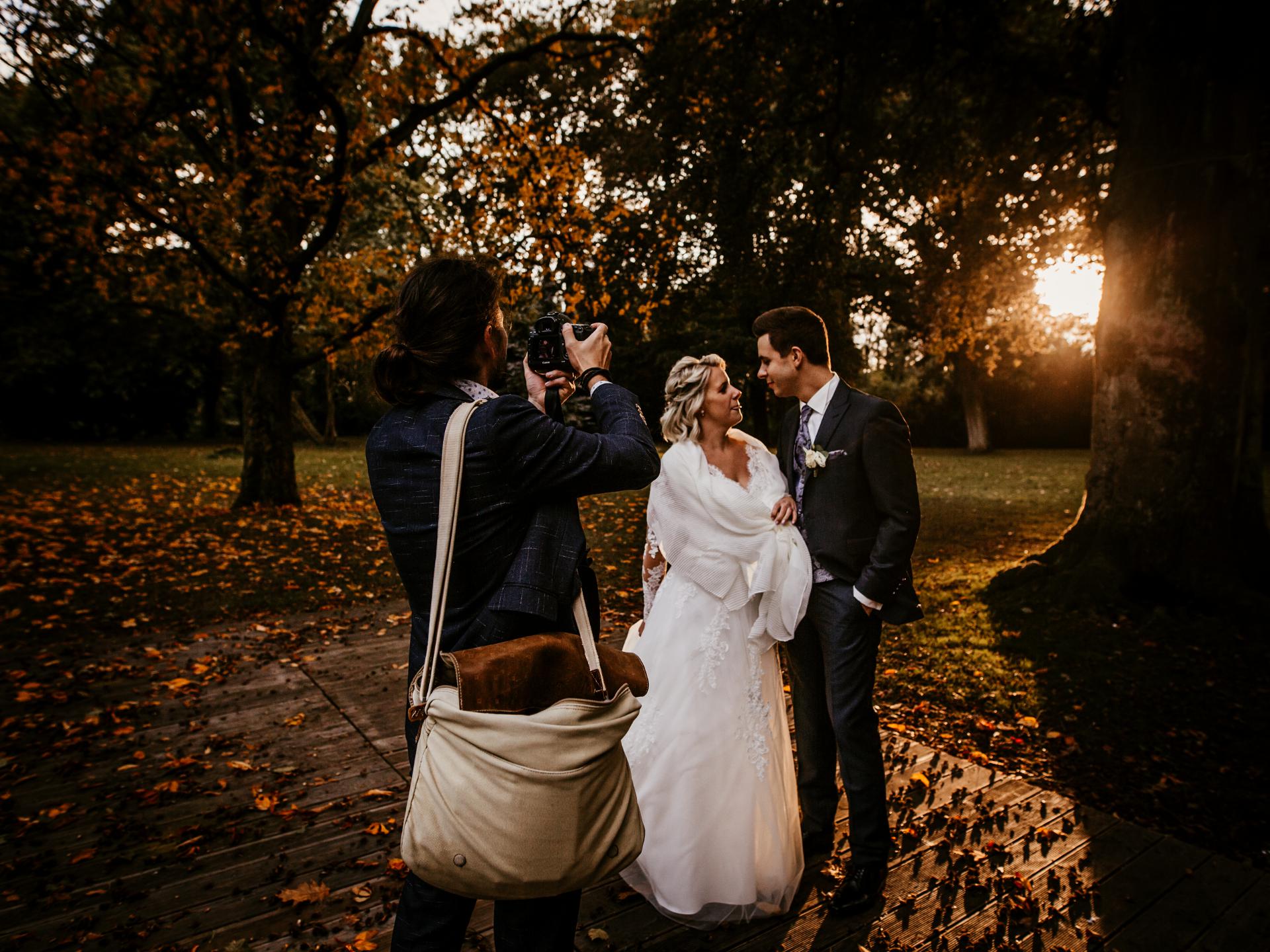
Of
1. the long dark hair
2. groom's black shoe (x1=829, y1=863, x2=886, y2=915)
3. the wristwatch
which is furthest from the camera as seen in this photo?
groom's black shoe (x1=829, y1=863, x2=886, y2=915)

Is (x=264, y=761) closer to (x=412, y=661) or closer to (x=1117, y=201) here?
(x=412, y=661)

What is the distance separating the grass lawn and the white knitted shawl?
7.37 ft

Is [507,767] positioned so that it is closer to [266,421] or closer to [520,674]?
[520,674]

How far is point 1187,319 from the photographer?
653 cm

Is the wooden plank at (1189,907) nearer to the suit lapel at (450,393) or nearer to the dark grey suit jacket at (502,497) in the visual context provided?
the dark grey suit jacket at (502,497)

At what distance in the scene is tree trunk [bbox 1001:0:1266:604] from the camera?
6.54 meters

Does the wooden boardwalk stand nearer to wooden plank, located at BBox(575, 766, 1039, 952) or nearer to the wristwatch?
wooden plank, located at BBox(575, 766, 1039, 952)

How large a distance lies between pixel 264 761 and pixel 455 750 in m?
3.45

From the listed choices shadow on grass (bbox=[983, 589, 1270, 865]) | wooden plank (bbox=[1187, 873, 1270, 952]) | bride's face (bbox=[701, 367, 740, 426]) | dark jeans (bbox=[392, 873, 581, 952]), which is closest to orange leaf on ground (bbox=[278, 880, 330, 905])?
dark jeans (bbox=[392, 873, 581, 952])

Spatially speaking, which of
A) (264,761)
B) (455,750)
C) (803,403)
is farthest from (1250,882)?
(264,761)

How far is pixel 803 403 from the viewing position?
329cm

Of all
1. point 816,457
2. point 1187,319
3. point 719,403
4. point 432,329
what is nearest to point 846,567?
point 816,457

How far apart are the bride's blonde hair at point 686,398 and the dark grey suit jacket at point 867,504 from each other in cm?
62

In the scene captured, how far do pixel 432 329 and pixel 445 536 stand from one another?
0.53 meters
